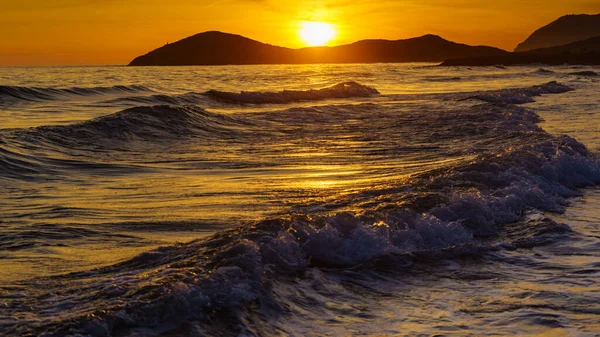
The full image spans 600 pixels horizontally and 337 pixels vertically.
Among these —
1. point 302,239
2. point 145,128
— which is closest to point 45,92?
point 145,128

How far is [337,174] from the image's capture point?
11891 mm

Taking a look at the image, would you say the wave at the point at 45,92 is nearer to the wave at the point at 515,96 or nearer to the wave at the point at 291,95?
the wave at the point at 291,95

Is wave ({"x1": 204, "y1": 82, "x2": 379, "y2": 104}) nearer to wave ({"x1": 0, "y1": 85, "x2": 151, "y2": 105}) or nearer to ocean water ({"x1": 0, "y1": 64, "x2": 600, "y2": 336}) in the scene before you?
wave ({"x1": 0, "y1": 85, "x2": 151, "y2": 105})

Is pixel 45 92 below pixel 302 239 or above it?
above

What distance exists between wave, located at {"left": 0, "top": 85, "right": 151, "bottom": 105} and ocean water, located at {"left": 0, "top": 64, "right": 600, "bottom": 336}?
52.5 ft

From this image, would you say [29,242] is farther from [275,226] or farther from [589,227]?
[589,227]

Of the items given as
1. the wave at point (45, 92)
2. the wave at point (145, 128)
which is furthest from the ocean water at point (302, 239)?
the wave at point (45, 92)

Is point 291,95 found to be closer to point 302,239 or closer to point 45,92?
point 45,92

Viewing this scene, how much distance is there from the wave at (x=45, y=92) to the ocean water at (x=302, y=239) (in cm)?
1600

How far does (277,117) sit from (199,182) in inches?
528

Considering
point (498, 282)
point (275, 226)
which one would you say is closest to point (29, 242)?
point (275, 226)

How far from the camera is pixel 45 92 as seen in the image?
33906 millimetres

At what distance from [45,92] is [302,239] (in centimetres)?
3030

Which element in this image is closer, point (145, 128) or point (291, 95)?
point (145, 128)
